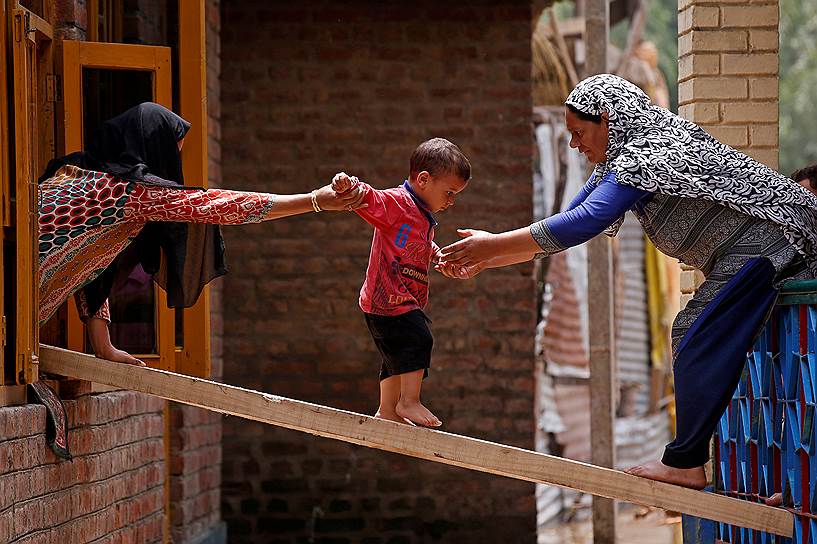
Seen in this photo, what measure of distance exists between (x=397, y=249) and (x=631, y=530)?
681 centimetres

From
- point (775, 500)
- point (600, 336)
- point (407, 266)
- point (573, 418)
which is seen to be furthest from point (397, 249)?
point (573, 418)

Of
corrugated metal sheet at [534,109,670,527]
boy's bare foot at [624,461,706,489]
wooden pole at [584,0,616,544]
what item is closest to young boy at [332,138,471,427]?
boy's bare foot at [624,461,706,489]

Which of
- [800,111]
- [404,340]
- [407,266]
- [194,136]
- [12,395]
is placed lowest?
[12,395]

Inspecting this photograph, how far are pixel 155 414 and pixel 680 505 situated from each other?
8.70ft

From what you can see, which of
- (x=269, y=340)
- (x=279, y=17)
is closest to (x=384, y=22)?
(x=279, y=17)

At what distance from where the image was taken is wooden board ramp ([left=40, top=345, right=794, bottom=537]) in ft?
14.8

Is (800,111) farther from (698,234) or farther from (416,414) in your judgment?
(416,414)

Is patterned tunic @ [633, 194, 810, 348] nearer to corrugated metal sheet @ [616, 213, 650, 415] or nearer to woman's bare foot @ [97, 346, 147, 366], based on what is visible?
woman's bare foot @ [97, 346, 147, 366]

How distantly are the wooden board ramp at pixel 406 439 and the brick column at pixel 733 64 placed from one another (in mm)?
1625

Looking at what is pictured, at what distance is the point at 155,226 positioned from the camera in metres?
4.95

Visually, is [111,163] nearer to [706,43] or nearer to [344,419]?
[344,419]

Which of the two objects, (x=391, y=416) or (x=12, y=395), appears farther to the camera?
(x=391, y=416)

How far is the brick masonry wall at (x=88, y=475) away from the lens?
4.17 meters

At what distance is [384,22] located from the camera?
28.3 ft
